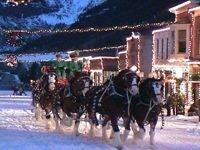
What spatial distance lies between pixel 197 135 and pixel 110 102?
5.54 meters

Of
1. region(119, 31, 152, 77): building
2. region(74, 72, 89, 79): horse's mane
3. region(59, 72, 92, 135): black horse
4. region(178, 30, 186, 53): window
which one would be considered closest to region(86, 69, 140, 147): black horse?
region(59, 72, 92, 135): black horse

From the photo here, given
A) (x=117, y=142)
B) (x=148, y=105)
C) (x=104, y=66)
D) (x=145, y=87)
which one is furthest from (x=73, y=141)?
(x=104, y=66)

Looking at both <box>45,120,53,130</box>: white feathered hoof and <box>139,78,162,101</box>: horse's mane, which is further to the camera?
<box>45,120,53,130</box>: white feathered hoof

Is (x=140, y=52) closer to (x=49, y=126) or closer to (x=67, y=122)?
(x=49, y=126)

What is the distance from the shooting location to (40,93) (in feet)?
78.6

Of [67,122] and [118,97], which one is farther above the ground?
[118,97]

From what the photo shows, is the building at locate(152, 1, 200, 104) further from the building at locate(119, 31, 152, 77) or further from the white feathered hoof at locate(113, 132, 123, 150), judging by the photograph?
the white feathered hoof at locate(113, 132, 123, 150)

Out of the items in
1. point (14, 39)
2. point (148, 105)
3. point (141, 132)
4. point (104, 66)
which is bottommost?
point (141, 132)

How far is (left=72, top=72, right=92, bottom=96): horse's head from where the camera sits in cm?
1914

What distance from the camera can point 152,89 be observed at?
16.8 meters

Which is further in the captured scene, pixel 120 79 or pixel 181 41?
pixel 181 41

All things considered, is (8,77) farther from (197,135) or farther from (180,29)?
(197,135)

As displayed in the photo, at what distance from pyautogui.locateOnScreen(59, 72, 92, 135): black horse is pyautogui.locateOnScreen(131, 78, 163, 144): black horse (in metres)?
2.54

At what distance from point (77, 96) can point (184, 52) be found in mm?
21471
